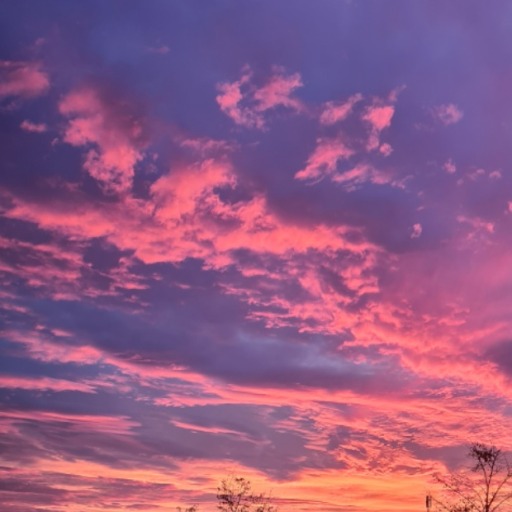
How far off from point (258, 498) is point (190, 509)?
14.0m

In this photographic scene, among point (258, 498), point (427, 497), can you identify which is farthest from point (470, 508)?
point (258, 498)

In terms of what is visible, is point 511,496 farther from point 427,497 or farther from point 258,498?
point 258,498

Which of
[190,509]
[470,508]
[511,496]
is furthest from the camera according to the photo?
[190,509]

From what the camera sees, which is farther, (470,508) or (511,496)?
(470,508)

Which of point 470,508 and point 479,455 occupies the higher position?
point 479,455

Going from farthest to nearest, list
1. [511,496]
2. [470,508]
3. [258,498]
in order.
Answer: [258,498] < [470,508] < [511,496]

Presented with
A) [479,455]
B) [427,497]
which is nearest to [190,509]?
[427,497]

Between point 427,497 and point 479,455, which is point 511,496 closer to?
point 479,455

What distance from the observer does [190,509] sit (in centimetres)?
8462

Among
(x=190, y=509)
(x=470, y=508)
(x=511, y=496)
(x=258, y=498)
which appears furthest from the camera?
(x=190, y=509)

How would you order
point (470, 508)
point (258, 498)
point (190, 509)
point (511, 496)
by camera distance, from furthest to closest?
1. point (190, 509)
2. point (258, 498)
3. point (470, 508)
4. point (511, 496)

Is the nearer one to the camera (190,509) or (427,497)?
(427,497)

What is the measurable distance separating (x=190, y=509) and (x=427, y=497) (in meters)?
35.8

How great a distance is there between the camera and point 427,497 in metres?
59.7
